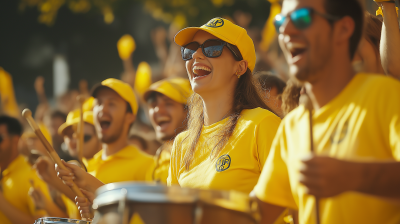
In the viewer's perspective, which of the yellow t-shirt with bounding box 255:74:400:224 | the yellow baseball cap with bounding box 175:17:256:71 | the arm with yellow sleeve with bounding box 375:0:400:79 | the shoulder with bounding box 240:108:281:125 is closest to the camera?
the yellow t-shirt with bounding box 255:74:400:224

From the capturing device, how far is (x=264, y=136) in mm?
2914

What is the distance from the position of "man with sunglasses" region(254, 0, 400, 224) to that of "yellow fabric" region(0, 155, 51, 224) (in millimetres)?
4045

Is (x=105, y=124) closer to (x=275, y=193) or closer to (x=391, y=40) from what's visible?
(x=391, y=40)

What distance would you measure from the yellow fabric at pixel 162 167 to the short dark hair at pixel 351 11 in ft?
9.62

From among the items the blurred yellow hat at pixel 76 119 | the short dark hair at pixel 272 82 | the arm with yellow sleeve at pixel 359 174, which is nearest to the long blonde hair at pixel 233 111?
the short dark hair at pixel 272 82

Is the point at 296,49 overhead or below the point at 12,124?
overhead

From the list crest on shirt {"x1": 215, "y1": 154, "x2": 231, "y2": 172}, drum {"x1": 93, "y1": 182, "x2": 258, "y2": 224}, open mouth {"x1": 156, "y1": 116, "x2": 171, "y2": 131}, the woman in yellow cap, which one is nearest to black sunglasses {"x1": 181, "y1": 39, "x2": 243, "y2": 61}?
the woman in yellow cap

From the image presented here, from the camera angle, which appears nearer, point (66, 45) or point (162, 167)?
point (162, 167)

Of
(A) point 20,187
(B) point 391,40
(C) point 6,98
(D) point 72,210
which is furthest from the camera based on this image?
(C) point 6,98

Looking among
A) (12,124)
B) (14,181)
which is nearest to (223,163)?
(14,181)

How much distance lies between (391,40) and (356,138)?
1266 mm

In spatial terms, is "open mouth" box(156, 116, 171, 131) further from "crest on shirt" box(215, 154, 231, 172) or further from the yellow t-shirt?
the yellow t-shirt

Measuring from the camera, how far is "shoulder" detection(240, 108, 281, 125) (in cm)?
302

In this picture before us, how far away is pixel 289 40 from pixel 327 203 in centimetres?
62
